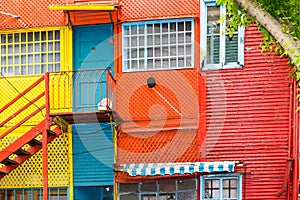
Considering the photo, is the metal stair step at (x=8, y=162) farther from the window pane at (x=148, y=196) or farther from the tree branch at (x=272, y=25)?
the tree branch at (x=272, y=25)

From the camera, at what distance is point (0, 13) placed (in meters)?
15.5

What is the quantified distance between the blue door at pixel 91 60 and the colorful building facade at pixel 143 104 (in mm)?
25

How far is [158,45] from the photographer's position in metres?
14.9

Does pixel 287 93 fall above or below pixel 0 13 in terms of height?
below

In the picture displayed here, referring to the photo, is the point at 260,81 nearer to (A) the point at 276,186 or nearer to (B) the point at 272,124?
(B) the point at 272,124

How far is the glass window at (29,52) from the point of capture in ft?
50.7

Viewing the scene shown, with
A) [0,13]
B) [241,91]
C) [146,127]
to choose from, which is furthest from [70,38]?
[241,91]

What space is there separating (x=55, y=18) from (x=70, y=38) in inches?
26.5

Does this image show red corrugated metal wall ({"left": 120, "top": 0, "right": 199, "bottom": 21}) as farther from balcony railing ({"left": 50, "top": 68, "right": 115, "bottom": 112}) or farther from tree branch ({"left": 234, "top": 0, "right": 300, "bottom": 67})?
tree branch ({"left": 234, "top": 0, "right": 300, "bottom": 67})

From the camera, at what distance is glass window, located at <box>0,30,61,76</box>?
1545 centimetres

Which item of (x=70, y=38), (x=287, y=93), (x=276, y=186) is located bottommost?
(x=276, y=186)

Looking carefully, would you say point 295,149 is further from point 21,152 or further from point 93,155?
point 21,152

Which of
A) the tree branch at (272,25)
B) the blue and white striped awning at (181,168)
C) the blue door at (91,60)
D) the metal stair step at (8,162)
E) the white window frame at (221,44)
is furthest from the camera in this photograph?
the blue door at (91,60)

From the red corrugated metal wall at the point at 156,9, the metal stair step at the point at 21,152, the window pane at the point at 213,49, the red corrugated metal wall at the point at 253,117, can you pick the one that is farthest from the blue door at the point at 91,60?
the red corrugated metal wall at the point at 253,117
